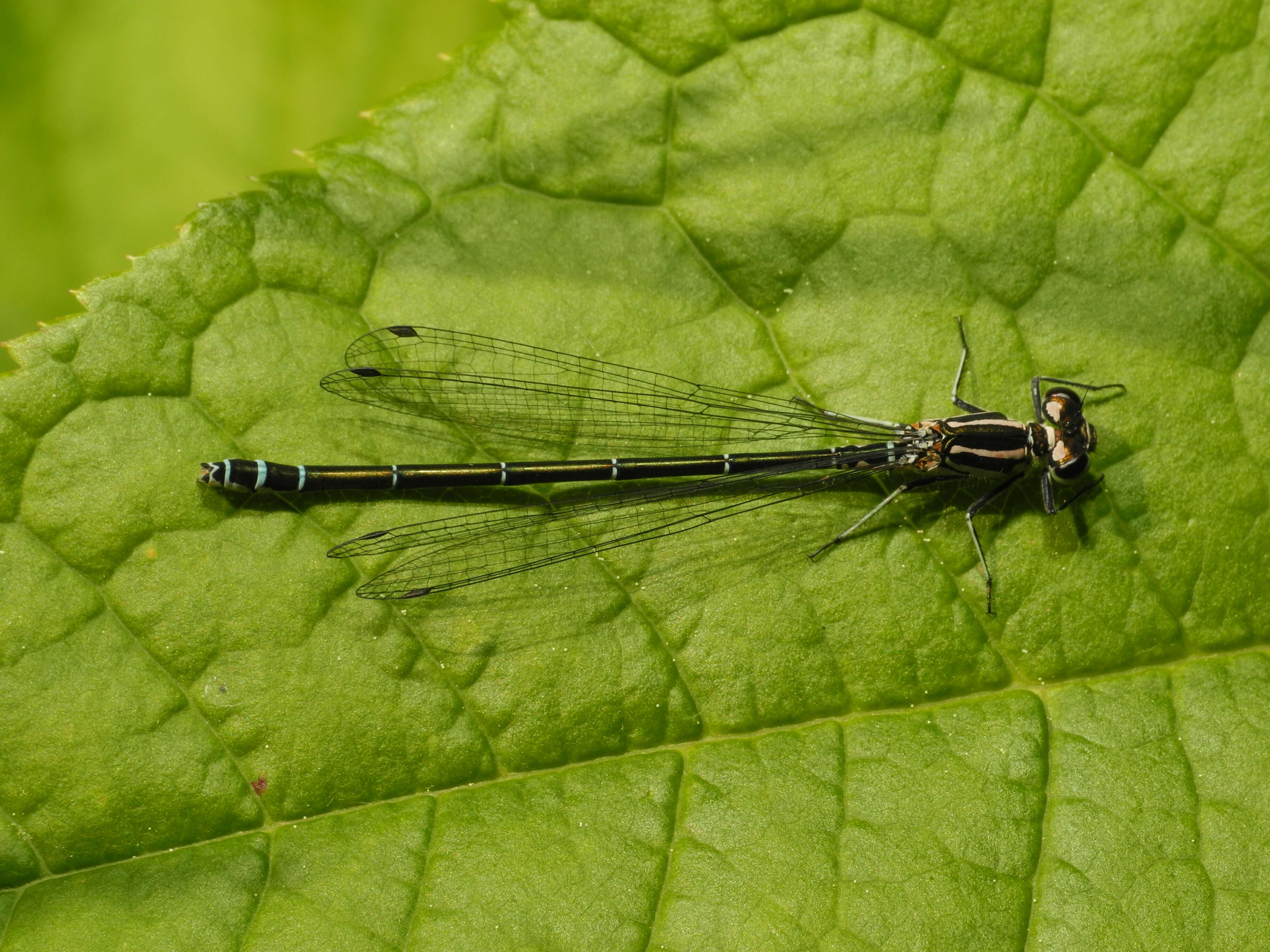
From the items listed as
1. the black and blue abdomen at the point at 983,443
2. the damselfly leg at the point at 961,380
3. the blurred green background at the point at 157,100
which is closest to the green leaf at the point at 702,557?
the damselfly leg at the point at 961,380

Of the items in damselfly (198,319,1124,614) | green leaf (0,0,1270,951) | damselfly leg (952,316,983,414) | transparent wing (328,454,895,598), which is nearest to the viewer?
green leaf (0,0,1270,951)

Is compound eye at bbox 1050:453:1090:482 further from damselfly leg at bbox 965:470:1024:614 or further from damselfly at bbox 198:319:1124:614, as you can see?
damselfly leg at bbox 965:470:1024:614

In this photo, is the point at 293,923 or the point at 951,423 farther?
the point at 951,423

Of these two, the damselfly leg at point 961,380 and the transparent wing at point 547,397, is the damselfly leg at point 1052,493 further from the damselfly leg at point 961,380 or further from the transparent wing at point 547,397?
the transparent wing at point 547,397

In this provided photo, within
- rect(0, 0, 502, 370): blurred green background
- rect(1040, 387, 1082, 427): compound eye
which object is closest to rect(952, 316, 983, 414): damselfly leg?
rect(1040, 387, 1082, 427): compound eye

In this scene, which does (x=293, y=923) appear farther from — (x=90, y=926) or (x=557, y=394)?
(x=557, y=394)

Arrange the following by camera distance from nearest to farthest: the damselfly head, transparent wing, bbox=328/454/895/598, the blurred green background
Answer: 1. transparent wing, bbox=328/454/895/598
2. the damselfly head
3. the blurred green background

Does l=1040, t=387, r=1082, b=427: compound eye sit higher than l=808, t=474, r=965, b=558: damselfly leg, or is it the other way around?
l=1040, t=387, r=1082, b=427: compound eye

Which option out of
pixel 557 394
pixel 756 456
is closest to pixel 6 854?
pixel 557 394
